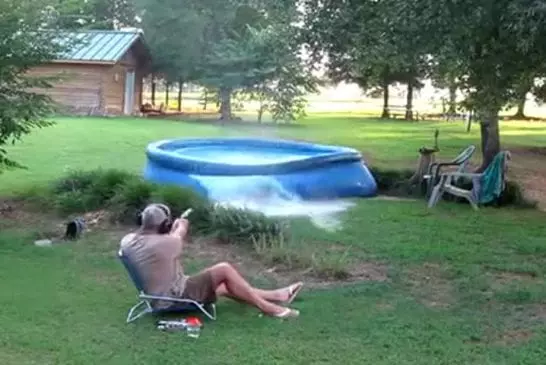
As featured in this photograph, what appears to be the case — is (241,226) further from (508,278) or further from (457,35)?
(457,35)

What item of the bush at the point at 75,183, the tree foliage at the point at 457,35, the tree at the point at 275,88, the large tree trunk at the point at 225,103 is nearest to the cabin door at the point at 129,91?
the large tree trunk at the point at 225,103

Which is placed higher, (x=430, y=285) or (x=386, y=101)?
(x=386, y=101)

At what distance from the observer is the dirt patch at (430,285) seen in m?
5.80

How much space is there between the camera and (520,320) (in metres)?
5.32

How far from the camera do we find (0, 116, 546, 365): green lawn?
179 inches

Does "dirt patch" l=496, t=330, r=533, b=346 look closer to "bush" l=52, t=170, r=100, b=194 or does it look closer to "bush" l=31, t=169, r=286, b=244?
"bush" l=31, t=169, r=286, b=244

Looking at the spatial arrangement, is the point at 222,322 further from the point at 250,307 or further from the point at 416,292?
the point at 416,292

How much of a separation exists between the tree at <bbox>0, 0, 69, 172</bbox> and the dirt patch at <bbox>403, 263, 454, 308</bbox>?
4.56 m

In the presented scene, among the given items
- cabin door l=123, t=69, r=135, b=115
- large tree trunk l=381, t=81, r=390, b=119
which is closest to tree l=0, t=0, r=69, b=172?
cabin door l=123, t=69, r=135, b=115

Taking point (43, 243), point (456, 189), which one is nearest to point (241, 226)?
point (43, 243)

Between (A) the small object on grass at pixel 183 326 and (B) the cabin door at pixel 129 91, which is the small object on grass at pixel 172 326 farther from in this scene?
(B) the cabin door at pixel 129 91

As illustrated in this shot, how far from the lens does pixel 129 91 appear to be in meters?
33.2

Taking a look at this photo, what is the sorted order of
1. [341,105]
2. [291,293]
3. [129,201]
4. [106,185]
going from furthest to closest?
[341,105]
[106,185]
[129,201]
[291,293]

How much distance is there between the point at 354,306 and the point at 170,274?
1.33m
